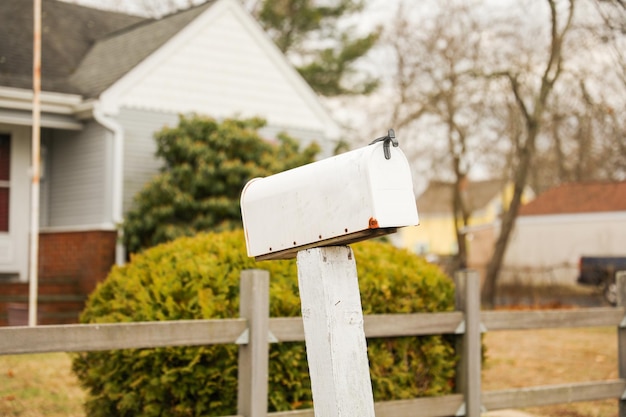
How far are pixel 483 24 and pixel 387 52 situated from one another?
4065 mm

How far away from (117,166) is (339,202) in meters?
12.8

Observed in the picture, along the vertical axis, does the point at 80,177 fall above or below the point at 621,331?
above

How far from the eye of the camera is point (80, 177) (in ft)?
50.9

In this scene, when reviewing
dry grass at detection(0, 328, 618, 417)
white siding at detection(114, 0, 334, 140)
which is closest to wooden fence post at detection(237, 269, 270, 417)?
dry grass at detection(0, 328, 618, 417)

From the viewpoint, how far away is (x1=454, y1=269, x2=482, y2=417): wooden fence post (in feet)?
18.8

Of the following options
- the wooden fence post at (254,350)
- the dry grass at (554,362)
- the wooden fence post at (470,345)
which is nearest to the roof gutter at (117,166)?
the dry grass at (554,362)

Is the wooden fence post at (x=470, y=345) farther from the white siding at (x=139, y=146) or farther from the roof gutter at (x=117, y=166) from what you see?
the white siding at (x=139, y=146)

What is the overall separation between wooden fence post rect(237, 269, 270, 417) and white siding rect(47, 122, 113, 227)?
1046 centimetres

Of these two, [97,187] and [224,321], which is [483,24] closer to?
[97,187]

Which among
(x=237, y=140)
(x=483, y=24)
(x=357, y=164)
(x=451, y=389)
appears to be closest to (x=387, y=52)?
(x=483, y=24)

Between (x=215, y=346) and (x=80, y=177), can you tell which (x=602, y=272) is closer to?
(x=80, y=177)

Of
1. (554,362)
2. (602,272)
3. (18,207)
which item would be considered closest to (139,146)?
(18,207)

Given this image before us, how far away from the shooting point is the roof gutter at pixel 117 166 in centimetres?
1455

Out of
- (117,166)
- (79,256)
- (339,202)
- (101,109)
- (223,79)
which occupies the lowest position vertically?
(339,202)
